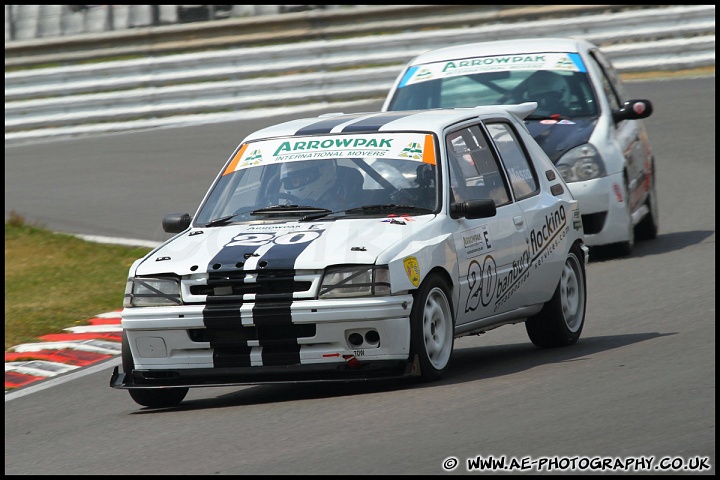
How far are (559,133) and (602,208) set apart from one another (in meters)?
0.76

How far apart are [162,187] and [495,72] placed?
5854mm

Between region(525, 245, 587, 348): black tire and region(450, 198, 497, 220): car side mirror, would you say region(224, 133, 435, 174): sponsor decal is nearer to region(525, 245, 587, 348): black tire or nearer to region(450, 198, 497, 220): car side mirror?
region(450, 198, 497, 220): car side mirror

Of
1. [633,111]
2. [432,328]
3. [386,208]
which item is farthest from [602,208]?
[432,328]

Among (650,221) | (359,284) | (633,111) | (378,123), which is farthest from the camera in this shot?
(650,221)

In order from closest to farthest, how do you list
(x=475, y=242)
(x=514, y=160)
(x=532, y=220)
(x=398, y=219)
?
(x=398, y=219)
(x=475, y=242)
(x=532, y=220)
(x=514, y=160)

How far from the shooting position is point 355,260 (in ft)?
23.0

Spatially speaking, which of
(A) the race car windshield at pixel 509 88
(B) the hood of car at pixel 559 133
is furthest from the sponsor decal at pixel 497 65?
(B) the hood of car at pixel 559 133

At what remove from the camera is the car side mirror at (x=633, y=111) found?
12258mm

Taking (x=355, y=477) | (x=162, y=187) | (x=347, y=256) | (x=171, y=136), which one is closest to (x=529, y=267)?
(x=347, y=256)

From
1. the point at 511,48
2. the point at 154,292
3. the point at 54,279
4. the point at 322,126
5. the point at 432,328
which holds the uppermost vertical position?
the point at 322,126

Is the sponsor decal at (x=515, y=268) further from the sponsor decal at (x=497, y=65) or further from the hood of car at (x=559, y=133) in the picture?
the sponsor decal at (x=497, y=65)

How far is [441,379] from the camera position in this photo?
24.5 ft

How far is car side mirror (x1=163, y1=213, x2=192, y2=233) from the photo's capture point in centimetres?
825

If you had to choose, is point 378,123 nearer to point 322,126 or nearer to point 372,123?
point 372,123
